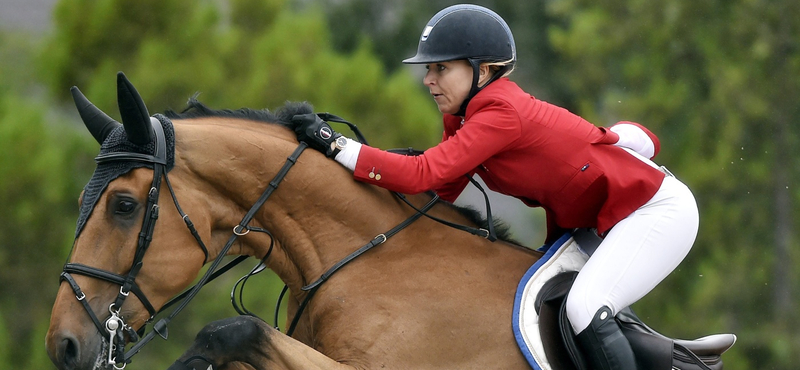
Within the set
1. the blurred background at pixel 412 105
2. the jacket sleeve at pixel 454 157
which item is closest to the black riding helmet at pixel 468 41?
the jacket sleeve at pixel 454 157

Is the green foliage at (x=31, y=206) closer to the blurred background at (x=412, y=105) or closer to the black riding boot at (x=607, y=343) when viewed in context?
the blurred background at (x=412, y=105)

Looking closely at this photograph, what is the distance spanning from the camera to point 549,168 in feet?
12.4

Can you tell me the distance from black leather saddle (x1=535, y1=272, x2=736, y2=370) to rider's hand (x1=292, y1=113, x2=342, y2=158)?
1094mm

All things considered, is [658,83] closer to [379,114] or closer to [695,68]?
[695,68]

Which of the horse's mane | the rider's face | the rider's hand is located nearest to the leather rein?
the rider's hand

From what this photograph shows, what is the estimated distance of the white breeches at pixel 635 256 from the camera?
3.69m

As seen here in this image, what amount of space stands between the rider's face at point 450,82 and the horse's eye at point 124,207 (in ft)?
4.39

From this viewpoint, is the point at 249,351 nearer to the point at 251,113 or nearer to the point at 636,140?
the point at 251,113

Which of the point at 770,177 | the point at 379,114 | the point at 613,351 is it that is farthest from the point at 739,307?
the point at 613,351

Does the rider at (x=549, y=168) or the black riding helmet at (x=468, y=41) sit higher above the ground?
the black riding helmet at (x=468, y=41)

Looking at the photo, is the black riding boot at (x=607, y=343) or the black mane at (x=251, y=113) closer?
the black riding boot at (x=607, y=343)

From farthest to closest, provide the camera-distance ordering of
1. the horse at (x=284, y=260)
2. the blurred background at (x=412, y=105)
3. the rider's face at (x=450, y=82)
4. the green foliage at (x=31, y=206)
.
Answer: the blurred background at (x=412, y=105)
the green foliage at (x=31, y=206)
the rider's face at (x=450, y=82)
the horse at (x=284, y=260)

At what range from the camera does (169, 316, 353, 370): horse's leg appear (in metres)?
3.43

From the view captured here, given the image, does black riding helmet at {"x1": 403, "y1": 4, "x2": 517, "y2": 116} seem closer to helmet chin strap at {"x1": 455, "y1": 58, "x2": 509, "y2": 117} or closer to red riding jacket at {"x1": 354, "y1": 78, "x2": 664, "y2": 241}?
helmet chin strap at {"x1": 455, "y1": 58, "x2": 509, "y2": 117}
